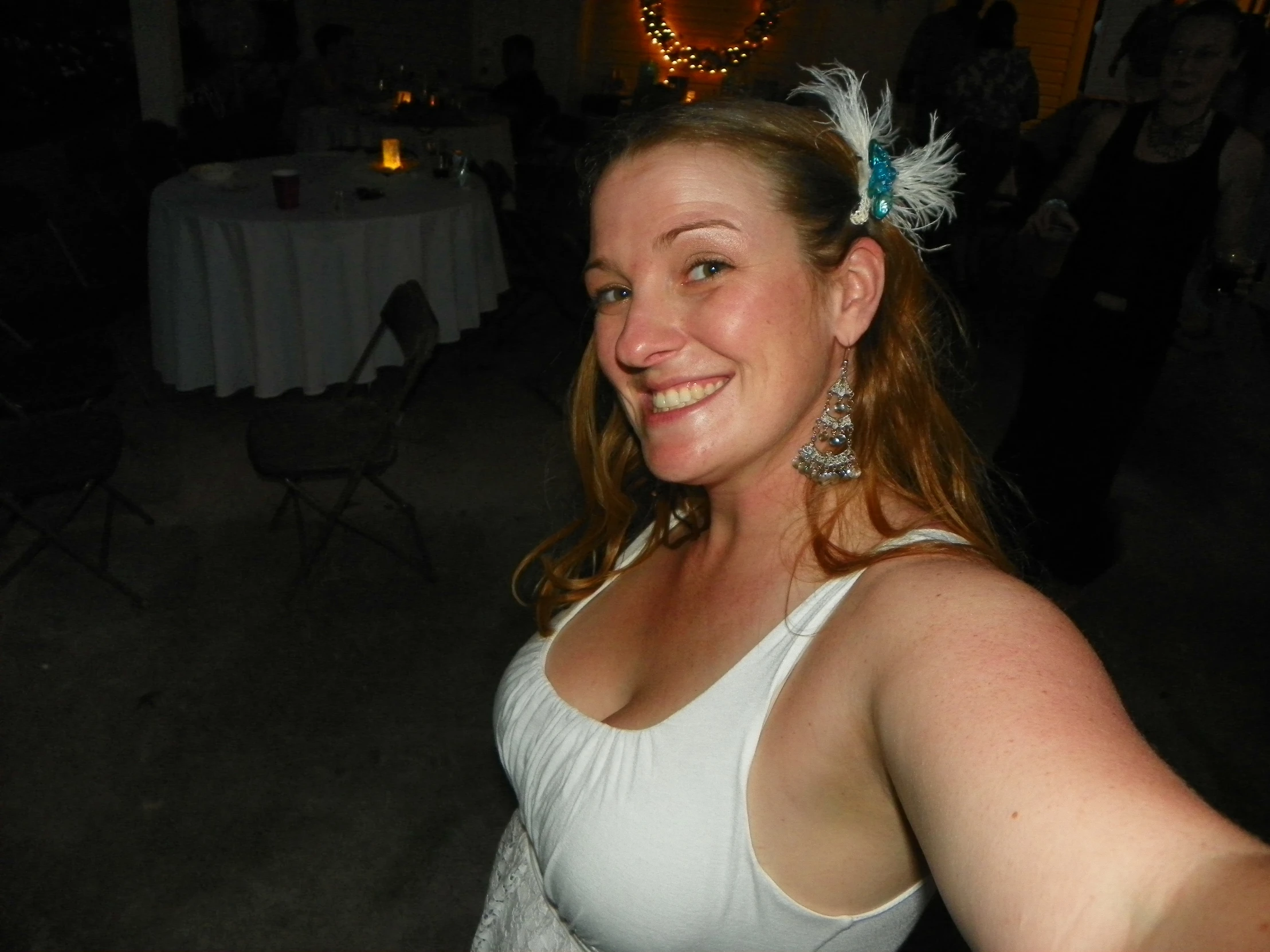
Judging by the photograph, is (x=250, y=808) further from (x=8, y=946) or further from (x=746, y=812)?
(x=746, y=812)

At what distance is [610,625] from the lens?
1328mm

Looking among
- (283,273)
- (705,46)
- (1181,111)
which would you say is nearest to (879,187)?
(1181,111)

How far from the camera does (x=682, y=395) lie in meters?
1.14

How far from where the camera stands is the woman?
2.08 feet

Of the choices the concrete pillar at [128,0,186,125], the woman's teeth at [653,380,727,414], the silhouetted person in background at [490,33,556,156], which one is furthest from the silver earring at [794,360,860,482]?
the silhouetted person in background at [490,33,556,156]

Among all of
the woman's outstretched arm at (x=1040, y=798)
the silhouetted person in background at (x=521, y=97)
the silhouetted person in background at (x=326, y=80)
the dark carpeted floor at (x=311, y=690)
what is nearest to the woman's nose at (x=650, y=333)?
the woman's outstretched arm at (x=1040, y=798)

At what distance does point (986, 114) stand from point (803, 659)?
6549 mm

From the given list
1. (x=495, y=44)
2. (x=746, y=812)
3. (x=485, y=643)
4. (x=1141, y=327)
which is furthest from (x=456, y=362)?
(x=495, y=44)

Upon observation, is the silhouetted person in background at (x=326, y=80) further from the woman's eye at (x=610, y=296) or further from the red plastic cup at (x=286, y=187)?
the woman's eye at (x=610, y=296)

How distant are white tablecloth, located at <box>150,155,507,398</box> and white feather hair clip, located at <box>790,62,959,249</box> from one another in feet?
11.7

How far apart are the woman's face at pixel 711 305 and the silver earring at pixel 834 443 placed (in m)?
0.06

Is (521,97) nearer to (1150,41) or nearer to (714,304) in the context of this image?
(1150,41)

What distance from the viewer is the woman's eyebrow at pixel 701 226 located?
3.57ft

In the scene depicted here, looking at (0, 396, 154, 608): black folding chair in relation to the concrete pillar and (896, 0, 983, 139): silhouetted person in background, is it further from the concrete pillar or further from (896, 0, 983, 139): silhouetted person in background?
(896, 0, 983, 139): silhouetted person in background
